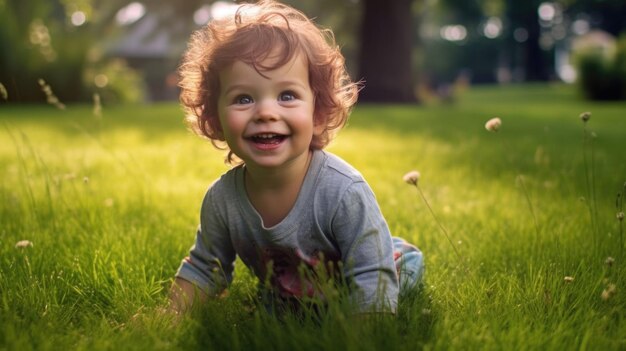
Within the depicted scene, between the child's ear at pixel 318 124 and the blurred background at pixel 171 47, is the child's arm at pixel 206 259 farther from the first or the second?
the blurred background at pixel 171 47

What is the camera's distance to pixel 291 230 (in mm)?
2004

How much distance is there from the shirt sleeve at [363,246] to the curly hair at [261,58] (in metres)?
0.29

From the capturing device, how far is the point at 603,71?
17.4 metres

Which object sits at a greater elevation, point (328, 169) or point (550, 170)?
point (328, 169)

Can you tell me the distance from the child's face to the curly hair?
0.03m

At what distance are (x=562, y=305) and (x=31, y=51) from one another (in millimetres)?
15750

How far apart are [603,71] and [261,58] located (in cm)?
1747

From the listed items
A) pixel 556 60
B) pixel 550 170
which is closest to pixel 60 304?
pixel 550 170

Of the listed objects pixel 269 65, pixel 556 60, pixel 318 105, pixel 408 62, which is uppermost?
pixel 269 65

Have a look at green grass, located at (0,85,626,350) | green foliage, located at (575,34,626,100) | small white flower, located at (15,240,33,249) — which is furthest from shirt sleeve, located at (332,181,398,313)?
green foliage, located at (575,34,626,100)

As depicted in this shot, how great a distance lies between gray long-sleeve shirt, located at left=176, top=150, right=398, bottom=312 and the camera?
1918mm

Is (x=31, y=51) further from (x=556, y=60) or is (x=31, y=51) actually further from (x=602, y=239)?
(x=556, y=60)

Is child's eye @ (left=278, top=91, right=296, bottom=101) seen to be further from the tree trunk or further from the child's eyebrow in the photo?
the tree trunk

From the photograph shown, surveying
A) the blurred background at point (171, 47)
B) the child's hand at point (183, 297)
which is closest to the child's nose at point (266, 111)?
the child's hand at point (183, 297)
